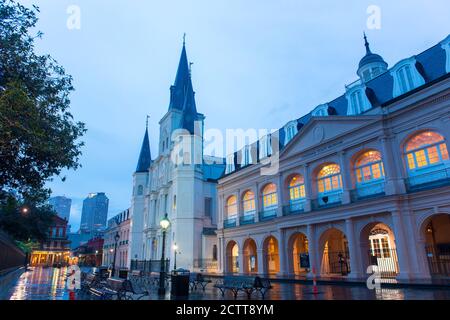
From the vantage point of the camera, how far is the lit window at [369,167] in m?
19.2

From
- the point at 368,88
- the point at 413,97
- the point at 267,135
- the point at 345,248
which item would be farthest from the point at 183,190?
the point at 413,97

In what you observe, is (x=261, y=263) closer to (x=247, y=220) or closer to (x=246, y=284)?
(x=247, y=220)

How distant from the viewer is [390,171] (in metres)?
17.6

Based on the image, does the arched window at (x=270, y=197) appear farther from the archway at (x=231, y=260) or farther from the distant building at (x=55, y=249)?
the distant building at (x=55, y=249)

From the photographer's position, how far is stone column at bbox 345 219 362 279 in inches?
713

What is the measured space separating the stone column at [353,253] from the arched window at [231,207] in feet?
45.1

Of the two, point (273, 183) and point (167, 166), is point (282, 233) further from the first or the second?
point (167, 166)

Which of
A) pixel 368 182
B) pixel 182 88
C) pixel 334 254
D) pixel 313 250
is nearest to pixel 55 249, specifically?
pixel 182 88

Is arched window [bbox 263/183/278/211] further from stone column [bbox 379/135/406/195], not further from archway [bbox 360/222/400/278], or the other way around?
stone column [bbox 379/135/406/195]

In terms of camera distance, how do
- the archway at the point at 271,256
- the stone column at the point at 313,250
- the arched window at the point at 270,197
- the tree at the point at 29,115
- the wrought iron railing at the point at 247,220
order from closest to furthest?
the tree at the point at 29,115
the stone column at the point at 313,250
the archway at the point at 271,256
the arched window at the point at 270,197
the wrought iron railing at the point at 247,220

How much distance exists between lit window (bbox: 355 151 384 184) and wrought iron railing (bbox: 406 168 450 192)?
2.01 meters

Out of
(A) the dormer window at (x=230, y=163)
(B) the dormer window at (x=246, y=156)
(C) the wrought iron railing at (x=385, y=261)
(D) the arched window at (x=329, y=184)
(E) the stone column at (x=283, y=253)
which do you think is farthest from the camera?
(A) the dormer window at (x=230, y=163)

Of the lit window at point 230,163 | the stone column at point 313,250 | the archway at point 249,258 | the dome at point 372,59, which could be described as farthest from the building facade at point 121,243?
the dome at point 372,59

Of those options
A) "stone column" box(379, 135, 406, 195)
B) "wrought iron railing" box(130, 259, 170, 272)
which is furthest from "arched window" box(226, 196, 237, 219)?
"stone column" box(379, 135, 406, 195)
